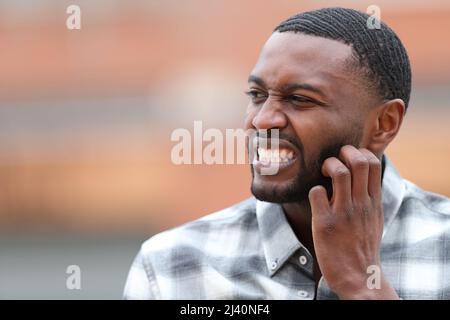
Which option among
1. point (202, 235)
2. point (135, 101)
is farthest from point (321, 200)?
point (135, 101)

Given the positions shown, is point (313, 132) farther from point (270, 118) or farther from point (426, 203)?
point (426, 203)

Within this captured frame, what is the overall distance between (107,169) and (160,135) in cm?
67


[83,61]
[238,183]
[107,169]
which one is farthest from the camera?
[83,61]

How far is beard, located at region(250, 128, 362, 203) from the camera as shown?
242 cm

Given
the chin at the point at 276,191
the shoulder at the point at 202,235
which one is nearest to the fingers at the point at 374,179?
the chin at the point at 276,191

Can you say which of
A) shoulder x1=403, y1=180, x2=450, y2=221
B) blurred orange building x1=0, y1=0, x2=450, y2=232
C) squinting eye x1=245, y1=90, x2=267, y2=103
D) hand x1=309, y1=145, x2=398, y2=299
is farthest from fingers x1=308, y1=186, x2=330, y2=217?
blurred orange building x1=0, y1=0, x2=450, y2=232

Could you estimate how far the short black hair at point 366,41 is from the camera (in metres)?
2.51

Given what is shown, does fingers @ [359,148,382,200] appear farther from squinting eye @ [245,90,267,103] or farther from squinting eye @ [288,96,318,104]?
squinting eye @ [245,90,267,103]

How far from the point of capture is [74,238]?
8914mm

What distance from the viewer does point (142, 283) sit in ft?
8.57

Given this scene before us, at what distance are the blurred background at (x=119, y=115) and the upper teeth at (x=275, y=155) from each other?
5.16 meters

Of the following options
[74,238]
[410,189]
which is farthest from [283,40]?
[74,238]
